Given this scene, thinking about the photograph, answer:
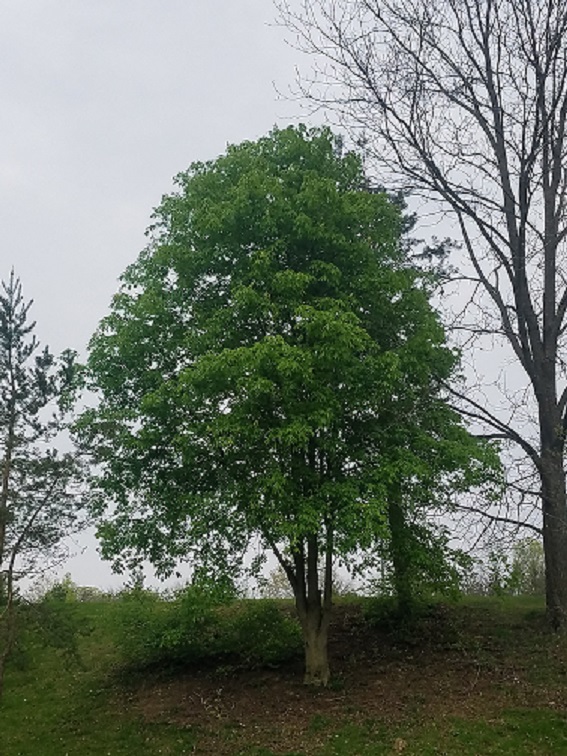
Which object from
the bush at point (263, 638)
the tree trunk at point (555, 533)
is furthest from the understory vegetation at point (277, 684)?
the tree trunk at point (555, 533)

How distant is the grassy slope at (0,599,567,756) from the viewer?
31.7 ft

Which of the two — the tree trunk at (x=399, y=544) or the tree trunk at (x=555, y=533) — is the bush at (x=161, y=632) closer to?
the tree trunk at (x=399, y=544)

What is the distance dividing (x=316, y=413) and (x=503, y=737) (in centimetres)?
465

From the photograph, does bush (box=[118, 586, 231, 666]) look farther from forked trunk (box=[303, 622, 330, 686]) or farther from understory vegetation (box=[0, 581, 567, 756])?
forked trunk (box=[303, 622, 330, 686])

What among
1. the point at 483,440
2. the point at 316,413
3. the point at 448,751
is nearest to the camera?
the point at 448,751

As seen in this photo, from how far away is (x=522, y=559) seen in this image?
1820 centimetres

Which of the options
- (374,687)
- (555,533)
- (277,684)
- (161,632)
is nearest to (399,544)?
(374,687)

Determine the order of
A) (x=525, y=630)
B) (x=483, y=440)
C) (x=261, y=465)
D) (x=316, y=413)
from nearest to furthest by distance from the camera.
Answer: (x=316, y=413) < (x=261, y=465) < (x=483, y=440) < (x=525, y=630)

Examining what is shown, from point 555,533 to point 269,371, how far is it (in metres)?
5.12

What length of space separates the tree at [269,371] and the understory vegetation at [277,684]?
1155 mm

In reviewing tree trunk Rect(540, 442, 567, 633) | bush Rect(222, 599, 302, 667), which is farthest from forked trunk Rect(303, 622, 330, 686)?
tree trunk Rect(540, 442, 567, 633)

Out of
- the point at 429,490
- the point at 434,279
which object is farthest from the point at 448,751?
the point at 434,279

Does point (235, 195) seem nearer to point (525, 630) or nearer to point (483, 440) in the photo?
point (483, 440)

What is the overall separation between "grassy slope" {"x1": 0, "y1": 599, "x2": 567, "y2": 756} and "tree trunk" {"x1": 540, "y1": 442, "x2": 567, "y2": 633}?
21.4 inches
